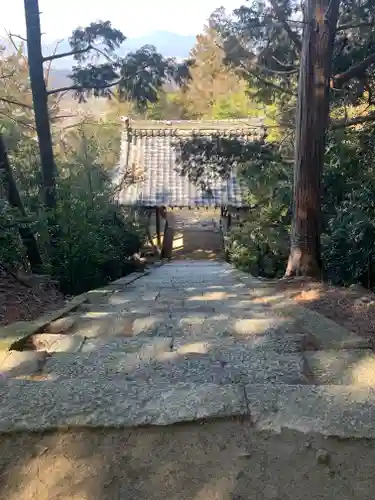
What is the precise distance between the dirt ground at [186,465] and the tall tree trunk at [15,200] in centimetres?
505

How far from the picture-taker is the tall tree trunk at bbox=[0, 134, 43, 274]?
640 centimetres

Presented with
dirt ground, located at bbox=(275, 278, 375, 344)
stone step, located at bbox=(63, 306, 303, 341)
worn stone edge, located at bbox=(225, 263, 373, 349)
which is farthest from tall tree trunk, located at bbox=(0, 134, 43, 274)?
dirt ground, located at bbox=(275, 278, 375, 344)

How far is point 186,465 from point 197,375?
0.77 meters

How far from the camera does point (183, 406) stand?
6.36 ft

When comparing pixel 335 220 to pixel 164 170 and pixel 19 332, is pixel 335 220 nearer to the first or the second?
pixel 19 332

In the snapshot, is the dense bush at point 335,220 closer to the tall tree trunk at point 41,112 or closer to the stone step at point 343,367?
the tall tree trunk at point 41,112

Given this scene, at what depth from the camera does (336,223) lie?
8.09 meters

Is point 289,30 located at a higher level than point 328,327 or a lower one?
higher

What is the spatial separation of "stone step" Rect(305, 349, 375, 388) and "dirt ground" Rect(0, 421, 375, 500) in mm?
611

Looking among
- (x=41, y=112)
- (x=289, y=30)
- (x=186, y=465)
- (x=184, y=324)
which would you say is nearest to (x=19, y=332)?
(x=184, y=324)

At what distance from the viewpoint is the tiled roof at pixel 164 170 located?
1695 cm

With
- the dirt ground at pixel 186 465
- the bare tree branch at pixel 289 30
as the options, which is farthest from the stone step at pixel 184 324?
the bare tree branch at pixel 289 30

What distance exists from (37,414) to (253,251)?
11.1 m

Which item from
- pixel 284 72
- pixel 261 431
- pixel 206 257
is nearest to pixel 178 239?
pixel 206 257
